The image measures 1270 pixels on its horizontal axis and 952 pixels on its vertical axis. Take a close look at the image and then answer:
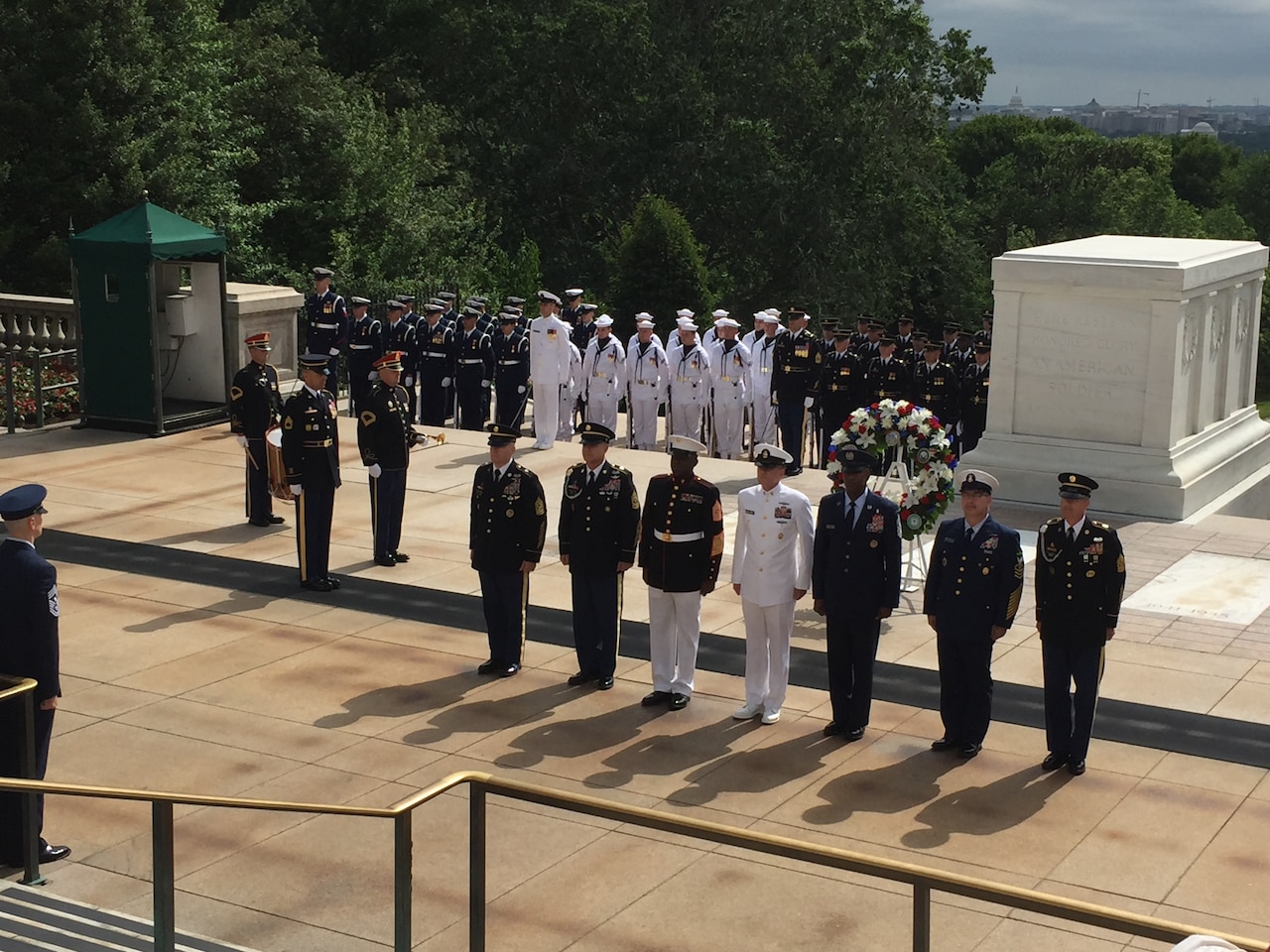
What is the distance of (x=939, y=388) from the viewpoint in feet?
59.5

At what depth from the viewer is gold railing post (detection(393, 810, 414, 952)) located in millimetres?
5637

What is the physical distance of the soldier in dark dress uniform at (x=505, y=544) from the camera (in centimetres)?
1051

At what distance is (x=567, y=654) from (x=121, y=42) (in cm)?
1754

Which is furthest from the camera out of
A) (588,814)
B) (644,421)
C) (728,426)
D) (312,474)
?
(644,421)

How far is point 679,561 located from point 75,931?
4638 millimetres

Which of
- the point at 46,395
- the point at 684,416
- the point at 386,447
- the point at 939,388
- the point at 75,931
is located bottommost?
the point at 684,416

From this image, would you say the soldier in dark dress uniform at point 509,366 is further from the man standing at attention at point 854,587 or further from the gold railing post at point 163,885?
the gold railing post at point 163,885

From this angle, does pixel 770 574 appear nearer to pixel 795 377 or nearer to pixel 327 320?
pixel 795 377

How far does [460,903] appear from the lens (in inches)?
224

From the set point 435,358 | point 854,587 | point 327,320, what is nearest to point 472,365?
point 435,358

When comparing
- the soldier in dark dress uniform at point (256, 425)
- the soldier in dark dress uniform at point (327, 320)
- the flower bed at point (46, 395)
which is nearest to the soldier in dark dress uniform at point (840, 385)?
the soldier in dark dress uniform at point (327, 320)

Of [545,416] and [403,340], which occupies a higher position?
[403,340]

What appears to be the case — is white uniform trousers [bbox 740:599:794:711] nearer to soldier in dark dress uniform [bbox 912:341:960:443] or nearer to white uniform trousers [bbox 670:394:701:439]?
soldier in dark dress uniform [bbox 912:341:960:443]

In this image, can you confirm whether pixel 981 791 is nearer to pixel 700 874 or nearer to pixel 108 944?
pixel 700 874
